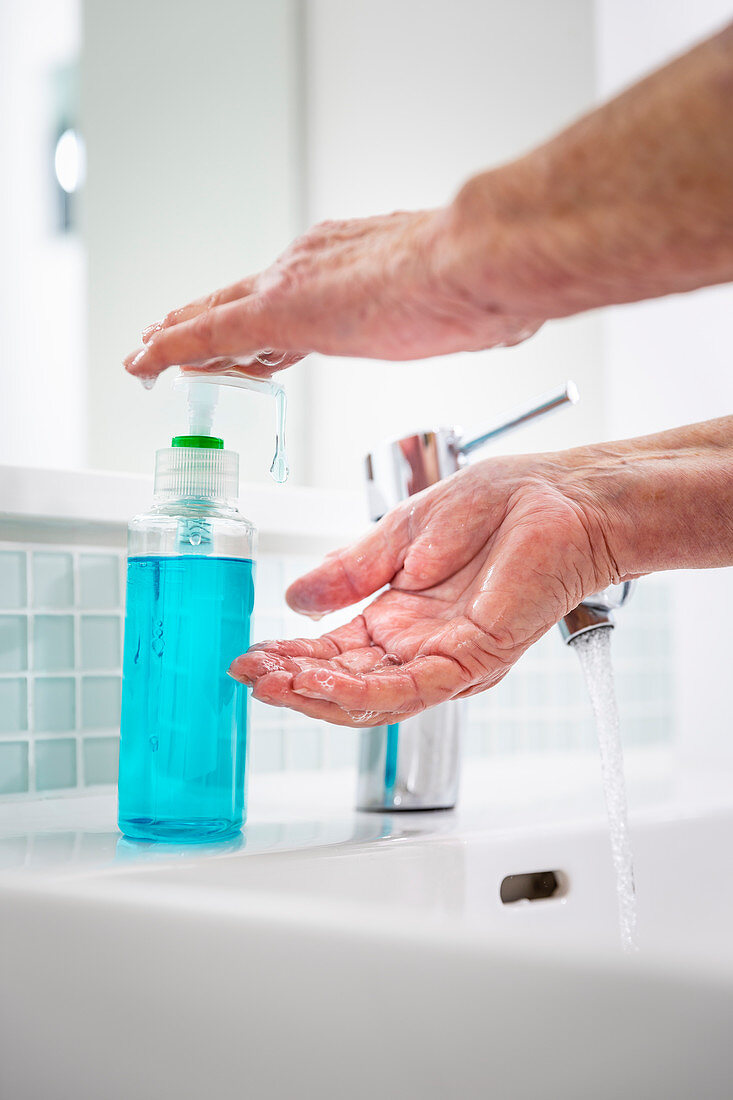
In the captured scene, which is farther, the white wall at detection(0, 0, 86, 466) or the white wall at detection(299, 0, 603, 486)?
the white wall at detection(299, 0, 603, 486)

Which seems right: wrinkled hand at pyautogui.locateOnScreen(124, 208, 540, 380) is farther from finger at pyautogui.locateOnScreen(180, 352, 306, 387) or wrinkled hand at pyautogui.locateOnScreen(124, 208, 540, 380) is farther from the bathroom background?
the bathroom background

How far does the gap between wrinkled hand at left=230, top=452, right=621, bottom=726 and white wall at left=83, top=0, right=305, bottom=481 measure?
1.16ft

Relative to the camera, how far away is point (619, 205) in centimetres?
31

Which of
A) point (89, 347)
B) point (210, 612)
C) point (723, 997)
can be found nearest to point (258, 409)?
point (210, 612)

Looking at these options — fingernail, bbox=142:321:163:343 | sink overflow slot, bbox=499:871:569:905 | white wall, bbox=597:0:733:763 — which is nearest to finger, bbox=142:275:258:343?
fingernail, bbox=142:321:163:343

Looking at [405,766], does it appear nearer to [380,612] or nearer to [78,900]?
[380,612]

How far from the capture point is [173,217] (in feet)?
3.60

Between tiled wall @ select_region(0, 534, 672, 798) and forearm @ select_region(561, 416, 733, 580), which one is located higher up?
forearm @ select_region(561, 416, 733, 580)

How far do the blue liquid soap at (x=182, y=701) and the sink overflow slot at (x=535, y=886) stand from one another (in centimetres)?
17

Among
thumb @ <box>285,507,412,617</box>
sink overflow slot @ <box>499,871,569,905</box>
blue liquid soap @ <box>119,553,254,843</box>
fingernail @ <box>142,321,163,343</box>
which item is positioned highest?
fingernail @ <box>142,321,163,343</box>

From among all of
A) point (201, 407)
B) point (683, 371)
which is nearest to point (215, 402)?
point (201, 407)

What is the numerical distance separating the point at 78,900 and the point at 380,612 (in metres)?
0.25

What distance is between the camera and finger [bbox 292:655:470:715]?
1.45 ft

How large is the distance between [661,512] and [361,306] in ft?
0.86
